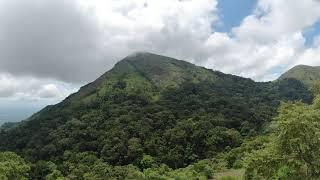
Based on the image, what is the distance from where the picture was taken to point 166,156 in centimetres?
12975

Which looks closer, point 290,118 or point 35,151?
point 290,118

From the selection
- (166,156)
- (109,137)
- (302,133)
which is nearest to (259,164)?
(302,133)

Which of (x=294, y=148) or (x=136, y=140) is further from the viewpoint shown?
(x=136, y=140)

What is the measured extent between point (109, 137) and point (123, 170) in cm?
4402

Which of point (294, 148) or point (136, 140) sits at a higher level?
point (136, 140)

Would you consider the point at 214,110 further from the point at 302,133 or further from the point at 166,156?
the point at 302,133

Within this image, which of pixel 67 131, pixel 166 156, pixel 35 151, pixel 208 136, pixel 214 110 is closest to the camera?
pixel 166 156

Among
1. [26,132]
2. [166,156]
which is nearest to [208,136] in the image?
[166,156]

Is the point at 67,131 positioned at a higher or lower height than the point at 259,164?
higher

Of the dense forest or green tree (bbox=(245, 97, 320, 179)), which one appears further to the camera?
the dense forest

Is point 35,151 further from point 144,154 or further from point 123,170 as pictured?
point 123,170

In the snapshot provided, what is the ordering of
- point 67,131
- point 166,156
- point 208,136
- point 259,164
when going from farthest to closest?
1. point 67,131
2. point 208,136
3. point 166,156
4. point 259,164

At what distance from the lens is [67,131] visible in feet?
557

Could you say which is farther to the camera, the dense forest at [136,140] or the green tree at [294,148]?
the dense forest at [136,140]
